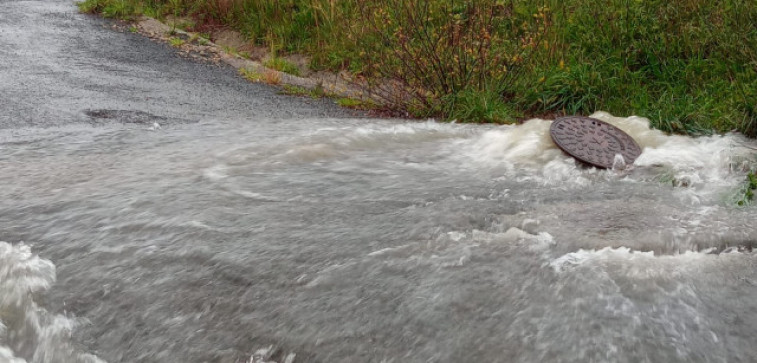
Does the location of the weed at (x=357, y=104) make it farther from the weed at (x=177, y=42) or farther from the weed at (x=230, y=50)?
the weed at (x=177, y=42)

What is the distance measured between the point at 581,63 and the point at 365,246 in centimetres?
496

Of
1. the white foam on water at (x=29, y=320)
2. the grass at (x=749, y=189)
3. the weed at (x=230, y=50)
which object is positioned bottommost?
the weed at (x=230, y=50)

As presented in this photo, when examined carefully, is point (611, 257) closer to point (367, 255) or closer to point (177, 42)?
point (367, 255)

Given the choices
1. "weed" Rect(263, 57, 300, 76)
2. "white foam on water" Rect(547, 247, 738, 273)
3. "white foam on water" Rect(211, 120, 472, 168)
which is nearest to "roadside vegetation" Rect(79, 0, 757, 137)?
"white foam on water" Rect(211, 120, 472, 168)

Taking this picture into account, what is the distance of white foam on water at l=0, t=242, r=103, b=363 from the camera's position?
2.97m

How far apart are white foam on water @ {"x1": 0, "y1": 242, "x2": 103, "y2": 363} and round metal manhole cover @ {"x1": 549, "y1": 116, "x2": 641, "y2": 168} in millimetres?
3793

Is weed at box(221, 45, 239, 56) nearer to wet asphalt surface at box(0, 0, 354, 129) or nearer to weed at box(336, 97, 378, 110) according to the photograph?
wet asphalt surface at box(0, 0, 354, 129)

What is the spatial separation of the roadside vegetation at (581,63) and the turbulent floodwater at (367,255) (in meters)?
1.51

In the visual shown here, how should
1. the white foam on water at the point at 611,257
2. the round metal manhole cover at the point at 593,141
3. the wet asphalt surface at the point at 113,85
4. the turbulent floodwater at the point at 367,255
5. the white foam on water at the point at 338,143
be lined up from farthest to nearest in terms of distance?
the wet asphalt surface at the point at 113,85, the round metal manhole cover at the point at 593,141, the white foam on water at the point at 338,143, the white foam on water at the point at 611,257, the turbulent floodwater at the point at 367,255

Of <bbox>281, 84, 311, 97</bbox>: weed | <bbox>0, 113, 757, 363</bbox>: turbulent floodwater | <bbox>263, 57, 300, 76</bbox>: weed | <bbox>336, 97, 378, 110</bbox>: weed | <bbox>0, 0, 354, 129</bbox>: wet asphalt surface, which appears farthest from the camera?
<bbox>263, 57, 300, 76</bbox>: weed

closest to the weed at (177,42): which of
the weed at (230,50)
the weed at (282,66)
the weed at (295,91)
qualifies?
the weed at (230,50)

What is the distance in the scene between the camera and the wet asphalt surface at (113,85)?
7051 mm

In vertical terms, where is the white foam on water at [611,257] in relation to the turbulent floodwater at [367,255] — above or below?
above

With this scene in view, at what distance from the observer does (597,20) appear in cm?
822
